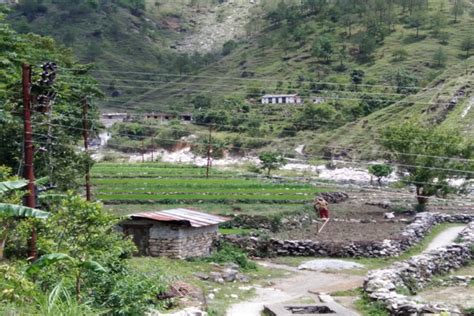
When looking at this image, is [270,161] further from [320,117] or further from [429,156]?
[320,117]

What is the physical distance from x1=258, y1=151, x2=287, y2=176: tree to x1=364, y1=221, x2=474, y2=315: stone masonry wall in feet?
128

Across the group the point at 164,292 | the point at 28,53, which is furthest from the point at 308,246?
the point at 28,53

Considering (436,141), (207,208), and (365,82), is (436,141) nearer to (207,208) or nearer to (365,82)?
(207,208)

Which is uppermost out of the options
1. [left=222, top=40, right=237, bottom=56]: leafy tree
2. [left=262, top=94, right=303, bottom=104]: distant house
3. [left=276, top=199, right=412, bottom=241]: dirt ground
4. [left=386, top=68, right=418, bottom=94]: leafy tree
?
[left=222, top=40, right=237, bottom=56]: leafy tree

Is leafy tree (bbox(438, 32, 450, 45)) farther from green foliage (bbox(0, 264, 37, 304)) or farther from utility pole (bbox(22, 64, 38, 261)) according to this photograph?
green foliage (bbox(0, 264, 37, 304))

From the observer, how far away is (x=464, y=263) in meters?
26.1

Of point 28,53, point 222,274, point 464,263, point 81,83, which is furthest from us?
point 81,83

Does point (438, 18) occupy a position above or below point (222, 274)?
above

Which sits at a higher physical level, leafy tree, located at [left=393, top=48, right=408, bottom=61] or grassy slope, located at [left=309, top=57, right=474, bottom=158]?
leafy tree, located at [left=393, top=48, right=408, bottom=61]

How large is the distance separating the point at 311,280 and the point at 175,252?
5.02 meters

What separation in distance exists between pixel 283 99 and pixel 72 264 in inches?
3979

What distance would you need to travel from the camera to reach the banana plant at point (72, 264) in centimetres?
1097

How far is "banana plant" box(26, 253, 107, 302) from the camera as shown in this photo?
36.0ft

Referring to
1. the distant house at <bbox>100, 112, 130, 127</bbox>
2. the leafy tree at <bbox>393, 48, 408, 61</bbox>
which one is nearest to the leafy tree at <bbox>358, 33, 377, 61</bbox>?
the leafy tree at <bbox>393, 48, 408, 61</bbox>
